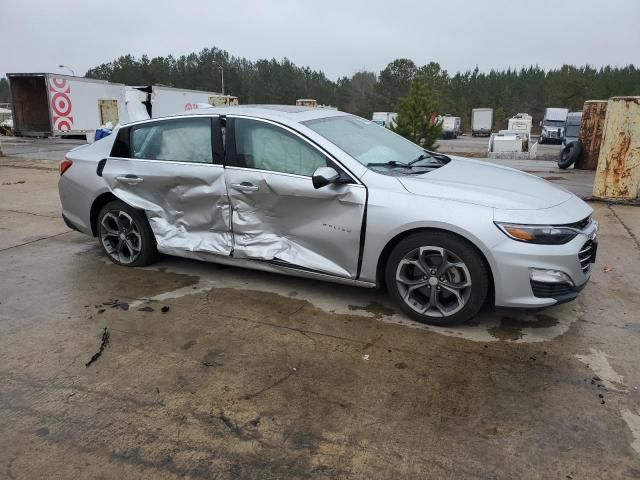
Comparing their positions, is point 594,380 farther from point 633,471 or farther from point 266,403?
point 266,403

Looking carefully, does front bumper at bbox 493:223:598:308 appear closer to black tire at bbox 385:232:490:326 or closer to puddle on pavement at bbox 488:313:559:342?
black tire at bbox 385:232:490:326

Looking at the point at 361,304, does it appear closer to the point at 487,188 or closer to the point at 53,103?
the point at 487,188

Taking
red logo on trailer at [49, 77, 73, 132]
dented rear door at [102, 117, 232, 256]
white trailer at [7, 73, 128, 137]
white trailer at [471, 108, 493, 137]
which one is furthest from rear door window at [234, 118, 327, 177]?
white trailer at [471, 108, 493, 137]

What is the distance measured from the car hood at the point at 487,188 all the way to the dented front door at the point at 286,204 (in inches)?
18.3

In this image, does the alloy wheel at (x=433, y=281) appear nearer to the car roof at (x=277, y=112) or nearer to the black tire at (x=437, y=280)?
the black tire at (x=437, y=280)

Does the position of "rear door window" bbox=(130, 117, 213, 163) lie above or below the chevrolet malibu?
above

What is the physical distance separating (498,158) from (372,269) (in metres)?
15.1

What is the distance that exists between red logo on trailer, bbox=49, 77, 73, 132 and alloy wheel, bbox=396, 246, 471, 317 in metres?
26.2

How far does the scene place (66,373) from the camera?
307 cm

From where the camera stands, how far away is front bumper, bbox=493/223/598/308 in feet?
10.7

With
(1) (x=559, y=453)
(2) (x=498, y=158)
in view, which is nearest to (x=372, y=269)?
(1) (x=559, y=453)

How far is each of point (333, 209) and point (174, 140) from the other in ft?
5.55

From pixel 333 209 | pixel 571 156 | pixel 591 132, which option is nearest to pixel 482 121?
pixel 571 156

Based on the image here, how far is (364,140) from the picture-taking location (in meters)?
4.25
